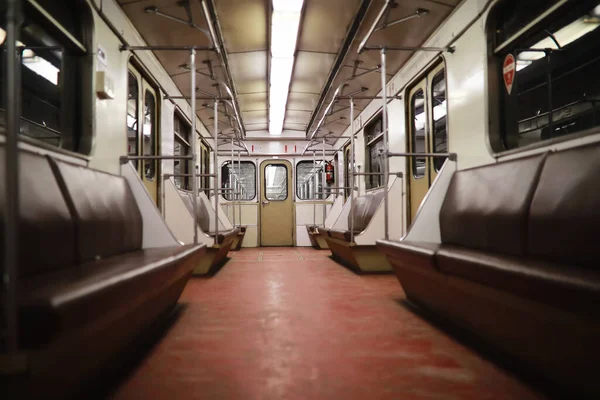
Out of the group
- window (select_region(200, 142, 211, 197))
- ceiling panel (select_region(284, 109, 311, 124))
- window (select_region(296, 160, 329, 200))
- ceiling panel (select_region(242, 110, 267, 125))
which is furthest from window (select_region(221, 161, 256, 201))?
ceiling panel (select_region(284, 109, 311, 124))

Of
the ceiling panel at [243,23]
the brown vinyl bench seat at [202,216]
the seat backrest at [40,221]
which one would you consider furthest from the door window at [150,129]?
the seat backrest at [40,221]

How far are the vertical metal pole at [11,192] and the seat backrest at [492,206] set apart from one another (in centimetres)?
211

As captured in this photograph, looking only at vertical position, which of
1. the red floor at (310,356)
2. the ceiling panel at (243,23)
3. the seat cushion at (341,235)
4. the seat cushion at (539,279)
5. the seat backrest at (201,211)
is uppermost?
the ceiling panel at (243,23)

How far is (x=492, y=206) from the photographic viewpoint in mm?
2252

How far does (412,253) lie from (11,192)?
2.14m

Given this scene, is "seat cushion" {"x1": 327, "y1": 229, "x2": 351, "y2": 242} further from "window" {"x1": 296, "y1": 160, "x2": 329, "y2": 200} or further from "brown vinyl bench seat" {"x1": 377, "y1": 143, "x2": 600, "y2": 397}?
"window" {"x1": 296, "y1": 160, "x2": 329, "y2": 200}

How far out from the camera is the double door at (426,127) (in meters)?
4.07

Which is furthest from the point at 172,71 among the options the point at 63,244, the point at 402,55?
the point at 63,244

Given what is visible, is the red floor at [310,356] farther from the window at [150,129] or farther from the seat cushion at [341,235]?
the window at [150,129]

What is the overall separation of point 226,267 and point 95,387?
379 cm

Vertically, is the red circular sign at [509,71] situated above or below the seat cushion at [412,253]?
above

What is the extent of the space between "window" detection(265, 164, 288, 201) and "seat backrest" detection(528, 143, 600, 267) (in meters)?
7.75

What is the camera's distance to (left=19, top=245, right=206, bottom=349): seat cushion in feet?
3.17

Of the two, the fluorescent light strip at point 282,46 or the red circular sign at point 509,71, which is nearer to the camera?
the red circular sign at point 509,71
